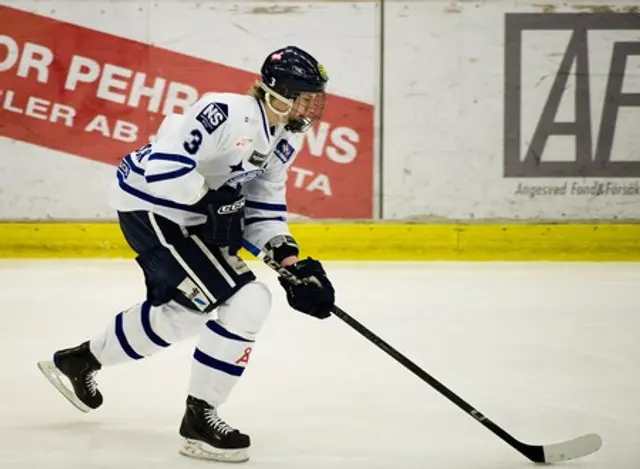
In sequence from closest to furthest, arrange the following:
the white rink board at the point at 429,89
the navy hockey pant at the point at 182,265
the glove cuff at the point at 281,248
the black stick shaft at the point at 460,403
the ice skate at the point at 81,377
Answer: the black stick shaft at the point at 460,403, the navy hockey pant at the point at 182,265, the glove cuff at the point at 281,248, the ice skate at the point at 81,377, the white rink board at the point at 429,89

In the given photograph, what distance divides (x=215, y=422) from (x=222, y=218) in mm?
495

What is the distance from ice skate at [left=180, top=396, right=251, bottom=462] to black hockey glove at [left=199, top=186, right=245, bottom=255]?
402 mm

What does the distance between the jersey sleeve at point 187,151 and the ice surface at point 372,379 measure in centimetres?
65

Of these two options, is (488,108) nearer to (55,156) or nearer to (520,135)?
Result: (520,135)

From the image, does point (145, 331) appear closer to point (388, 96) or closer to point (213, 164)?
point (213, 164)

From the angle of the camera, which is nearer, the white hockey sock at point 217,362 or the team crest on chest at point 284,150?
the white hockey sock at point 217,362

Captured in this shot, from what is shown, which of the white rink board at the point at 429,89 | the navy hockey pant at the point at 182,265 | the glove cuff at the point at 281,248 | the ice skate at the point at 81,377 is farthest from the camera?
the white rink board at the point at 429,89

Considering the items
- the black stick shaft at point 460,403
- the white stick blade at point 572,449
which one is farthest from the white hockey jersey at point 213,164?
the white stick blade at point 572,449

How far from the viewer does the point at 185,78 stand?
7.23m

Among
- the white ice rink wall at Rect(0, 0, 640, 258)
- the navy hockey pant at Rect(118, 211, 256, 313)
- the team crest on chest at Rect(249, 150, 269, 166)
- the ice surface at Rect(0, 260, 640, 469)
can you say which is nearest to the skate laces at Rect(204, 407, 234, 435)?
the ice surface at Rect(0, 260, 640, 469)

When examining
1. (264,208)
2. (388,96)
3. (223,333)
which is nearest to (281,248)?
(264,208)

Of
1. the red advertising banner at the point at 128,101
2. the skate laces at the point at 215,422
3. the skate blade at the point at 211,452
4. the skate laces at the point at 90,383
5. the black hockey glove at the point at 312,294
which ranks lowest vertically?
the skate blade at the point at 211,452

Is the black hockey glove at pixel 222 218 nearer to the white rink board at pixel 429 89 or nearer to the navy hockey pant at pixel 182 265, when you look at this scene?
the navy hockey pant at pixel 182 265

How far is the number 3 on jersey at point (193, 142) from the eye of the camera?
→ 3039 millimetres
